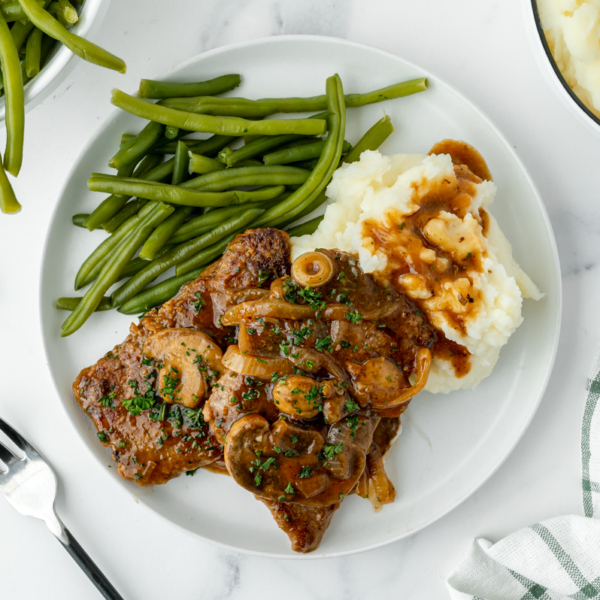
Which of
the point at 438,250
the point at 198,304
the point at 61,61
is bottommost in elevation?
the point at 438,250

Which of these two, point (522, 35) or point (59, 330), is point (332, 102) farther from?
point (59, 330)

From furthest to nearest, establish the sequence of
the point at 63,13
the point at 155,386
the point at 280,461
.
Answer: the point at 155,386 < the point at 63,13 < the point at 280,461

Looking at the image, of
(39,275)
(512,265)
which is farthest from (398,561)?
(39,275)

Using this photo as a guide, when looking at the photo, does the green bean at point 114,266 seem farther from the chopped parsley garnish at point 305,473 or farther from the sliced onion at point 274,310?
the chopped parsley garnish at point 305,473

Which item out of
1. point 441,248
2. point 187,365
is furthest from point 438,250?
point 187,365

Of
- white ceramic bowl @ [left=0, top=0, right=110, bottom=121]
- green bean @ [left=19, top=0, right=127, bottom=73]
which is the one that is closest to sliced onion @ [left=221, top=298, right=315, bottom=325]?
green bean @ [left=19, top=0, right=127, bottom=73]

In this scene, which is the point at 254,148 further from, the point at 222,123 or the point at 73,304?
the point at 73,304

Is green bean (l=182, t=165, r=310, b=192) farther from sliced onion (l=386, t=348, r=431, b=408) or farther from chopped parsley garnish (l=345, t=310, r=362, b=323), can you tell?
sliced onion (l=386, t=348, r=431, b=408)

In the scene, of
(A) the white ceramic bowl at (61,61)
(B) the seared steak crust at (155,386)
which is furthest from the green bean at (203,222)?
(A) the white ceramic bowl at (61,61)
